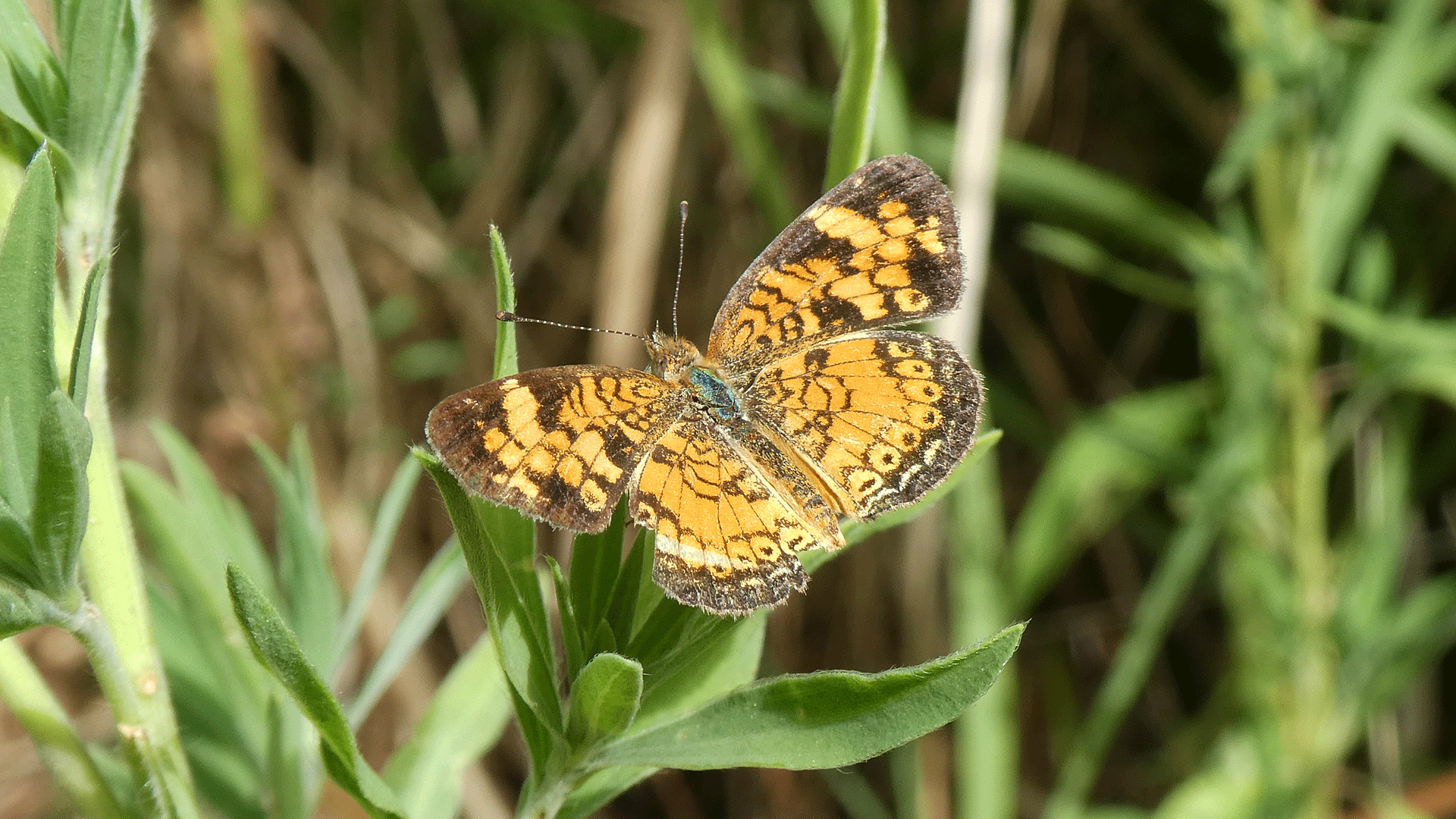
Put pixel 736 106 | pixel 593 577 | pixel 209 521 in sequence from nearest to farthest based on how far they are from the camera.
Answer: pixel 593 577 → pixel 209 521 → pixel 736 106

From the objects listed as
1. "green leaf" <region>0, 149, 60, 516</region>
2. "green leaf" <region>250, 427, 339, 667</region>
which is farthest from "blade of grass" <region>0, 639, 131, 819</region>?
"green leaf" <region>250, 427, 339, 667</region>

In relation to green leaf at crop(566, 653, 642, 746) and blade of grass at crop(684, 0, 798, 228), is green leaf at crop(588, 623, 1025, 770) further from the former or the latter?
blade of grass at crop(684, 0, 798, 228)

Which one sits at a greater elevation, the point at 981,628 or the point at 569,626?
the point at 569,626

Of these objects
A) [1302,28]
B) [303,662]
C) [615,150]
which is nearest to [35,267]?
[303,662]

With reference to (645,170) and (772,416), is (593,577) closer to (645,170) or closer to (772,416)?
(772,416)

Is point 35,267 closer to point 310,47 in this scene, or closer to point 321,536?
point 321,536

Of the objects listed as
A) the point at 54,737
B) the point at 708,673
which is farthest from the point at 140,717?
the point at 708,673
